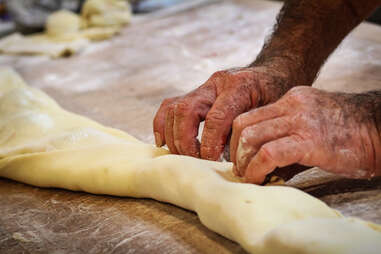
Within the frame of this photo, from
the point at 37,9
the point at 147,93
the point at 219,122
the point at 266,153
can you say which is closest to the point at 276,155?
the point at 266,153

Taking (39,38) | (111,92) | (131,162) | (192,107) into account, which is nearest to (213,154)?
(192,107)

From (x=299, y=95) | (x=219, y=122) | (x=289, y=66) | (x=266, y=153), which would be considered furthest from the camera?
(x=289, y=66)

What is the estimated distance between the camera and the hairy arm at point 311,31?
1738 millimetres

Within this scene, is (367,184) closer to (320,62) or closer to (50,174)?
(320,62)

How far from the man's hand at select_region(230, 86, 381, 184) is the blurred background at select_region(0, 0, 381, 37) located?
11.8 ft

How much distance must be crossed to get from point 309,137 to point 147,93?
145 centimetres

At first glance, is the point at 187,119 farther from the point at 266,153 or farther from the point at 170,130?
the point at 266,153

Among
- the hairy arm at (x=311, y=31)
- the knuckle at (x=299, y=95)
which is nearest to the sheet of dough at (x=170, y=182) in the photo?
the knuckle at (x=299, y=95)

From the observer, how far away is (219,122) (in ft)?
4.47

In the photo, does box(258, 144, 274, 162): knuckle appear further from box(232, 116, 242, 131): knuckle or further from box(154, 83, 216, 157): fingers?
box(154, 83, 216, 157): fingers

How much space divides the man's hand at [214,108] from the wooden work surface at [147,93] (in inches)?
→ 8.8

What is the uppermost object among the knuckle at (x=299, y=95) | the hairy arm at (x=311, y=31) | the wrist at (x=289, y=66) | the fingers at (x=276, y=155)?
the hairy arm at (x=311, y=31)

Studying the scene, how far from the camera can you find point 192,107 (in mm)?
1441

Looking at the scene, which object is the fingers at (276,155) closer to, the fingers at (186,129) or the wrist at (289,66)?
the fingers at (186,129)
